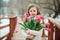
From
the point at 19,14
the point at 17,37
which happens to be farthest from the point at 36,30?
the point at 19,14

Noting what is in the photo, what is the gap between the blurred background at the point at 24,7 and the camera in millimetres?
3256

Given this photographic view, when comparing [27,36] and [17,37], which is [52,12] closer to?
[17,37]

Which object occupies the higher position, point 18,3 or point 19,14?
point 18,3

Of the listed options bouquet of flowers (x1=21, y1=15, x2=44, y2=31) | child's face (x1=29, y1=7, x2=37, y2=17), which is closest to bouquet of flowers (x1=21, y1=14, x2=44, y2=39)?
bouquet of flowers (x1=21, y1=15, x2=44, y2=31)

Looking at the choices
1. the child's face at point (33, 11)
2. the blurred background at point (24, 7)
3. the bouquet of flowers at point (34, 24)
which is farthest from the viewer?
the blurred background at point (24, 7)

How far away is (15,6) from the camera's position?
3297 mm

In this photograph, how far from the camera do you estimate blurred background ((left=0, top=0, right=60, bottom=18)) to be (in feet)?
10.7

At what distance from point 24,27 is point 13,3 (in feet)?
6.47

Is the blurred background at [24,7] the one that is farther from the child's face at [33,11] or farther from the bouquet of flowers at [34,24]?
the bouquet of flowers at [34,24]

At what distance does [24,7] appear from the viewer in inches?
130

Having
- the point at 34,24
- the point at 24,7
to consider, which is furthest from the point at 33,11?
the point at 24,7

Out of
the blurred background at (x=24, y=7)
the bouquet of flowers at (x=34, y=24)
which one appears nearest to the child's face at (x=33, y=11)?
the bouquet of flowers at (x=34, y=24)

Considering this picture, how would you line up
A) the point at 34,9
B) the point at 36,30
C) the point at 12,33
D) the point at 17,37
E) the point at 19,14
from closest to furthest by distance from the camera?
the point at 36,30
the point at 34,9
the point at 12,33
the point at 17,37
the point at 19,14

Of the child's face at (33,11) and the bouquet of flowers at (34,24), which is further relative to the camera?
the child's face at (33,11)
